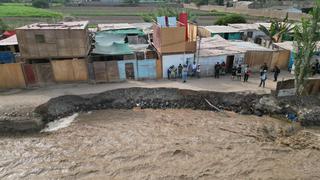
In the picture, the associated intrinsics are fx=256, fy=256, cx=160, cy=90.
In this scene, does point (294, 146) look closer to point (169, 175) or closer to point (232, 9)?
point (169, 175)

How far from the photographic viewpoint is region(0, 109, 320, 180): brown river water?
10.0 meters

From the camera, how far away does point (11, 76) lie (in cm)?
1538

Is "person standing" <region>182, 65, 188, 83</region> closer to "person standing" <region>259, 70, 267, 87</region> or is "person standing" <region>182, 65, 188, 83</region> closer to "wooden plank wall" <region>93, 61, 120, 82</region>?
"wooden plank wall" <region>93, 61, 120, 82</region>

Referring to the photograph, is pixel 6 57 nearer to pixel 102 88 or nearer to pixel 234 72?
pixel 102 88

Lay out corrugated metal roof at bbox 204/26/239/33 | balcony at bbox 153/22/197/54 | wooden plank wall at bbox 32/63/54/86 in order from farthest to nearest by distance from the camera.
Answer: corrugated metal roof at bbox 204/26/239/33 → balcony at bbox 153/22/197/54 → wooden plank wall at bbox 32/63/54/86

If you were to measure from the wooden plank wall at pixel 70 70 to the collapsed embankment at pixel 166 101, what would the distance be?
6.52ft

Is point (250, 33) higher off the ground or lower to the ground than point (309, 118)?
higher

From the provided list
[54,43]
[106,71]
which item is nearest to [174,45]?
[106,71]

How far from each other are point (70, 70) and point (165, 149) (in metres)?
8.46

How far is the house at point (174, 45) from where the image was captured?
55.1 feet

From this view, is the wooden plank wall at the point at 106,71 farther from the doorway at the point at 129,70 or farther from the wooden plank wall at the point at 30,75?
the wooden plank wall at the point at 30,75

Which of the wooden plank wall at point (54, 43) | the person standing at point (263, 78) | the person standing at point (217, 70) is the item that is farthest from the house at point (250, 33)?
the wooden plank wall at point (54, 43)

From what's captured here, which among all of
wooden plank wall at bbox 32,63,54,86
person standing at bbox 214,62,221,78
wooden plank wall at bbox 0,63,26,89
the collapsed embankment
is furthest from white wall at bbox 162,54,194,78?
wooden plank wall at bbox 0,63,26,89

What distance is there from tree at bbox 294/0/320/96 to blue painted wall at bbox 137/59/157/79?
8613 mm
